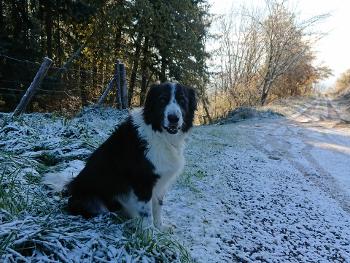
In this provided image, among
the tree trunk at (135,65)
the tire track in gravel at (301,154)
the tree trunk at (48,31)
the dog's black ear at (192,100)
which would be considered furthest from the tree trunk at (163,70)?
the dog's black ear at (192,100)

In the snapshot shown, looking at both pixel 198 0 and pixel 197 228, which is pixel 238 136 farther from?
pixel 198 0

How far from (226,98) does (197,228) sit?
2298 cm

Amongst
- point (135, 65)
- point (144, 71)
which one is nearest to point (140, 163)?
point (135, 65)

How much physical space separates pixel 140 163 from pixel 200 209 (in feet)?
4.06

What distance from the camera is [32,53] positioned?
11531mm

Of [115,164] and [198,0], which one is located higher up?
[198,0]

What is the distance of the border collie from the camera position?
10.4 feet

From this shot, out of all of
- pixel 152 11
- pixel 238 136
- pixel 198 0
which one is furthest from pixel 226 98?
pixel 238 136

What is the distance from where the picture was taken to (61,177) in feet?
13.8

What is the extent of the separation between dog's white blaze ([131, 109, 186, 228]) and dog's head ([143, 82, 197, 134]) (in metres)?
0.07

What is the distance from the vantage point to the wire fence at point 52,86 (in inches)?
415

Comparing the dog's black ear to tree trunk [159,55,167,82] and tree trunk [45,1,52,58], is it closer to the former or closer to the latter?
tree trunk [45,1,52,58]

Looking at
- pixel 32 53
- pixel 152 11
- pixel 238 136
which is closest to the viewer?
pixel 238 136

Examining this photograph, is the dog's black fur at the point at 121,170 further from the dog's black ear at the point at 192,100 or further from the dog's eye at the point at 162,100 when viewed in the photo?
the dog's black ear at the point at 192,100
